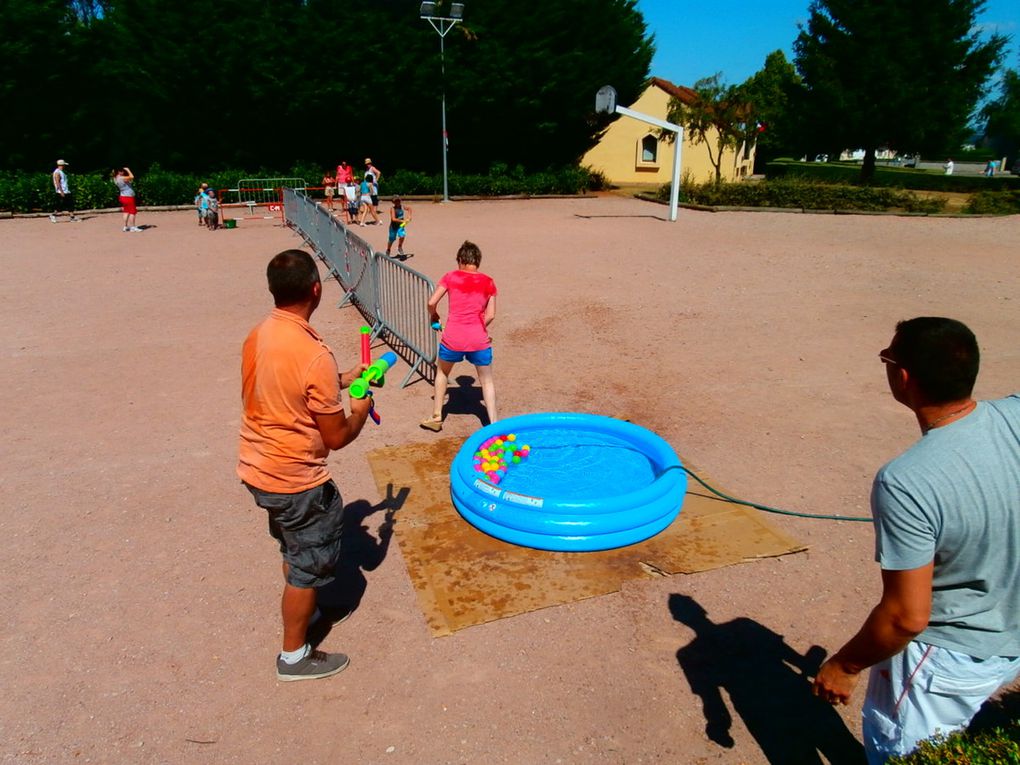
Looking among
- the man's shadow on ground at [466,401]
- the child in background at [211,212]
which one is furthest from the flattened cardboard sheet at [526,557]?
the child in background at [211,212]

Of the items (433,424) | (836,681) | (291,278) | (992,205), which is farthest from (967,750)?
(992,205)

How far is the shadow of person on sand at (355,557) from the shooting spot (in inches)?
164

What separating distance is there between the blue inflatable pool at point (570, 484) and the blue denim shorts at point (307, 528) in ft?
5.39

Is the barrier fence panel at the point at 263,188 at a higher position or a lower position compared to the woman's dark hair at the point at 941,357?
higher

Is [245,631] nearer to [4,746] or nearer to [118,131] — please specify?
[4,746]

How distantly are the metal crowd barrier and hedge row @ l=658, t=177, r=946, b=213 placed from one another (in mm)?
18547

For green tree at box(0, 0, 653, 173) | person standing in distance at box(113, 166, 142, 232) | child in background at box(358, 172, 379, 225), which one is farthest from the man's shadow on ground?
green tree at box(0, 0, 653, 173)

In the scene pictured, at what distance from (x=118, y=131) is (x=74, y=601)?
32.3 m

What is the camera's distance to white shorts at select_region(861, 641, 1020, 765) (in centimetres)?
230

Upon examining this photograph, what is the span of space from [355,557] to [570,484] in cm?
192

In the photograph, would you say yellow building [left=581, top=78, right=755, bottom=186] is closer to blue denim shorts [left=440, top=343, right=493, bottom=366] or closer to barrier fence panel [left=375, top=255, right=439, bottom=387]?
barrier fence panel [left=375, top=255, right=439, bottom=387]

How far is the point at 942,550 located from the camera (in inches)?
87.1

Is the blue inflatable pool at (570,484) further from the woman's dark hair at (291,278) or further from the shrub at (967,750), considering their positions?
the shrub at (967,750)

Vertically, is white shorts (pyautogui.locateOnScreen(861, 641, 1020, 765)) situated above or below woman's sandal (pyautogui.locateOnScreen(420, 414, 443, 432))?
above
